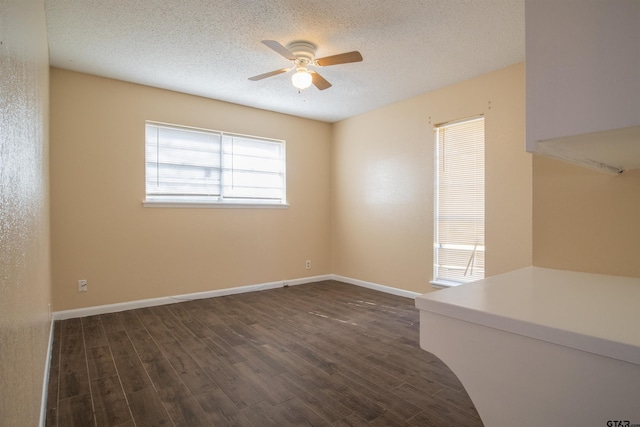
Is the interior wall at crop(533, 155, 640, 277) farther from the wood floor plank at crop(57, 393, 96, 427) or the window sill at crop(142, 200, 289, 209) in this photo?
the window sill at crop(142, 200, 289, 209)

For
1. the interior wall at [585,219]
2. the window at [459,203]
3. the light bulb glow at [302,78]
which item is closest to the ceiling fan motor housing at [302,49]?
the light bulb glow at [302,78]

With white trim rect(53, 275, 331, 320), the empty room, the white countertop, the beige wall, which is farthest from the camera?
white trim rect(53, 275, 331, 320)

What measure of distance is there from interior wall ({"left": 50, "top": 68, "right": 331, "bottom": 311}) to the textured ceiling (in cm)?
32

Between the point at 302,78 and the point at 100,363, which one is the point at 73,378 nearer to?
the point at 100,363

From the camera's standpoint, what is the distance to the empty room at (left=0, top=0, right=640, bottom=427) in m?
0.71

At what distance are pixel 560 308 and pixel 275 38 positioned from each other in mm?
2781

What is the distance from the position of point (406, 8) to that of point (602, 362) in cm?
247

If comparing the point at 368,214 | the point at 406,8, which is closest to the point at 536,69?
the point at 406,8

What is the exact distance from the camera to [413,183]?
13.8 feet

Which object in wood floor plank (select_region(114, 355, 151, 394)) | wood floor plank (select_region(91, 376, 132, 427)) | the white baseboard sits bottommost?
wood floor plank (select_region(91, 376, 132, 427))

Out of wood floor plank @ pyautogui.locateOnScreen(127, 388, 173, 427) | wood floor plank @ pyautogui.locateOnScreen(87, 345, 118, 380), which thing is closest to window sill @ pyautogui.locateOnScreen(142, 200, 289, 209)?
wood floor plank @ pyautogui.locateOnScreen(87, 345, 118, 380)

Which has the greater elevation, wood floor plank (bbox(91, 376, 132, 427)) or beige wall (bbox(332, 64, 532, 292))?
beige wall (bbox(332, 64, 532, 292))

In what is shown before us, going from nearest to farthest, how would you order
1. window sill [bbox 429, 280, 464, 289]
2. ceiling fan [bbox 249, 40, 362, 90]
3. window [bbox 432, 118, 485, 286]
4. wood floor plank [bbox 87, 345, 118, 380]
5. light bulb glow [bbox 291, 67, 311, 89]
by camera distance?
wood floor plank [bbox 87, 345, 118, 380]
ceiling fan [bbox 249, 40, 362, 90]
light bulb glow [bbox 291, 67, 311, 89]
window [bbox 432, 118, 485, 286]
window sill [bbox 429, 280, 464, 289]

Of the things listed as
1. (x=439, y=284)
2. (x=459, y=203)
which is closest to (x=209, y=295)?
(x=439, y=284)
